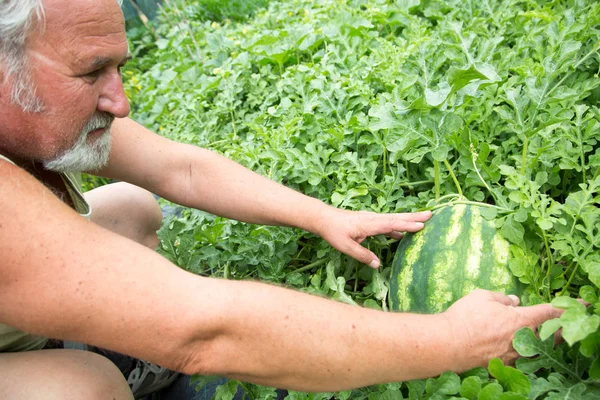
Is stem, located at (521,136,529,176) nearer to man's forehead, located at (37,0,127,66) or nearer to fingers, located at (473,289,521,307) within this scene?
fingers, located at (473,289,521,307)

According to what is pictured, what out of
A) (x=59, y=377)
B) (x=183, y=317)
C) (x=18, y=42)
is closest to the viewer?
(x=183, y=317)

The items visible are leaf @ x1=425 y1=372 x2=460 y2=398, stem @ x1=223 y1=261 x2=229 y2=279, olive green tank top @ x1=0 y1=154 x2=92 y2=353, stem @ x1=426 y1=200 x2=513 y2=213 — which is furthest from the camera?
stem @ x1=223 y1=261 x2=229 y2=279

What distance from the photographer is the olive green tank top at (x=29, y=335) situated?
2.25 m

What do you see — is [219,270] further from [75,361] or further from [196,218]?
[75,361]

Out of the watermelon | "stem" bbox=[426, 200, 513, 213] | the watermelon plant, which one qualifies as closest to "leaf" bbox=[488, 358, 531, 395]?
the watermelon plant

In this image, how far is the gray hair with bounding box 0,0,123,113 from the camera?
1779 millimetres

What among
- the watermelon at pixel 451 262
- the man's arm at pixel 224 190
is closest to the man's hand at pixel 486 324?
the watermelon at pixel 451 262

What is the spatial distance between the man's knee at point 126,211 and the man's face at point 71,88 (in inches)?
34.9

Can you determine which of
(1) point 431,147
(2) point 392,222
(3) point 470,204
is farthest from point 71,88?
(3) point 470,204

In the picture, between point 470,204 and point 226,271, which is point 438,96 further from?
point 226,271

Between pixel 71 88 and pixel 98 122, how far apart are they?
0.56ft

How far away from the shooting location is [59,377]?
203 centimetres

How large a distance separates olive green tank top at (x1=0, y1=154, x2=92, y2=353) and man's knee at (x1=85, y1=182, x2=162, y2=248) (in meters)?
0.45

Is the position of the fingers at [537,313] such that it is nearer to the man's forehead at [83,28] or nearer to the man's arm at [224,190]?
the man's arm at [224,190]
